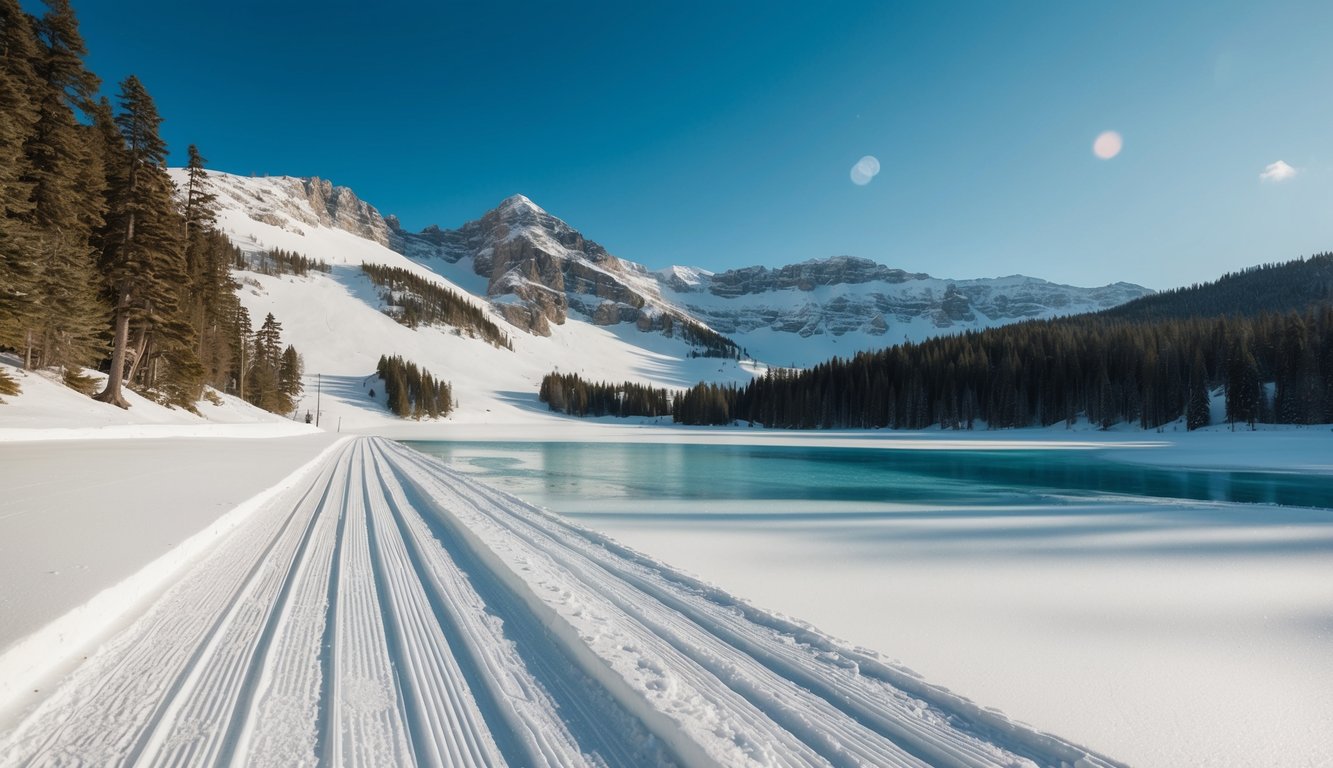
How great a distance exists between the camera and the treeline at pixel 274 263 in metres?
143

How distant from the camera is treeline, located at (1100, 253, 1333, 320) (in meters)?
110

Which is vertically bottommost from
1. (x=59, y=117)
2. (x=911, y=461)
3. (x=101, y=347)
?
(x=911, y=461)

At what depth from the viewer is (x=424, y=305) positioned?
516 feet

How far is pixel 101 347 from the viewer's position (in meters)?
25.6

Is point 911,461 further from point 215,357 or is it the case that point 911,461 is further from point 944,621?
point 215,357

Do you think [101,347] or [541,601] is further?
[101,347]

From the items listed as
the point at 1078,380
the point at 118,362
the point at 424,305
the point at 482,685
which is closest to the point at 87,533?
the point at 482,685

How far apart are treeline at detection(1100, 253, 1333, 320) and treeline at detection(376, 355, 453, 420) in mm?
139015

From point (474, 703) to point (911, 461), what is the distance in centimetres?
3182

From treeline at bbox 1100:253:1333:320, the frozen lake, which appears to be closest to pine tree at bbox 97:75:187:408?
the frozen lake

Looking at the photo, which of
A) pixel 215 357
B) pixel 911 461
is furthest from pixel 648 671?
pixel 215 357

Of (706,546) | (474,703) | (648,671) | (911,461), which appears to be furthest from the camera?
(911,461)

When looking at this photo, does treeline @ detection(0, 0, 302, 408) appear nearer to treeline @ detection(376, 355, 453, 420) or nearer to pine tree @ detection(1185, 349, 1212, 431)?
treeline @ detection(376, 355, 453, 420)

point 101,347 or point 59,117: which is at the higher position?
point 59,117
